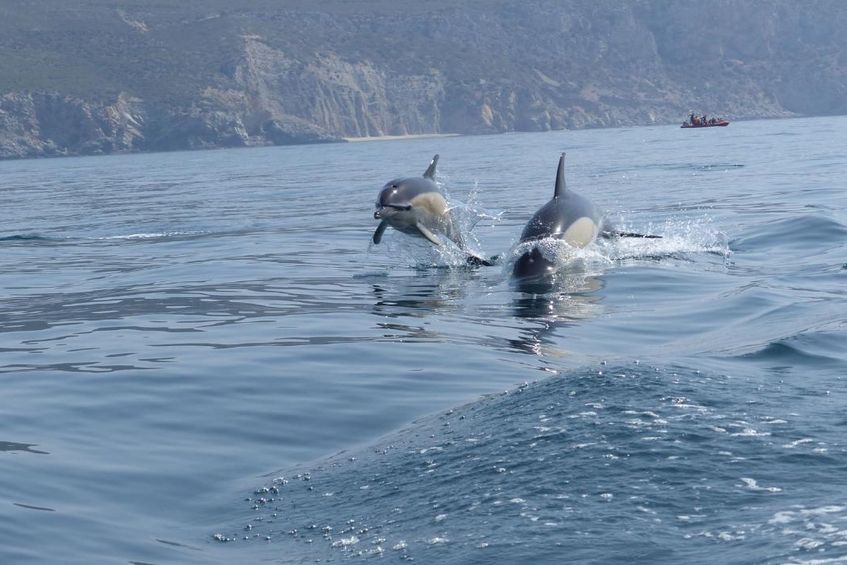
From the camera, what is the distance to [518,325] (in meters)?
13.1

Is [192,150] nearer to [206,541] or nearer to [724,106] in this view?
[724,106]

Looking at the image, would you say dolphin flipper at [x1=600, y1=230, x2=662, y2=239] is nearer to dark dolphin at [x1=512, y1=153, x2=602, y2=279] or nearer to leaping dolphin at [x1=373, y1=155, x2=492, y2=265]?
dark dolphin at [x1=512, y1=153, x2=602, y2=279]

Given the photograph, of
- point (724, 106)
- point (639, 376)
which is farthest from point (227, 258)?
point (724, 106)

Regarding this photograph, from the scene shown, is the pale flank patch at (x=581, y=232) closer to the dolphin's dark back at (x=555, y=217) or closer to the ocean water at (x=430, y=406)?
the dolphin's dark back at (x=555, y=217)

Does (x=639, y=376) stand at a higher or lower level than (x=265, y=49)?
lower

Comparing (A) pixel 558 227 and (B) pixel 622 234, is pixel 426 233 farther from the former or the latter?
(B) pixel 622 234

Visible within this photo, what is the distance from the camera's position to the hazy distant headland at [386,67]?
130 meters

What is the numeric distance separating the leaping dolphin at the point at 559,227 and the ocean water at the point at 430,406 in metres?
0.26

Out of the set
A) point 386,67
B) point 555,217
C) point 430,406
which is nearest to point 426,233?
point 555,217

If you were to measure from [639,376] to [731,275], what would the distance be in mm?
7717

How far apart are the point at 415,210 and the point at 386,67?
136777 millimetres

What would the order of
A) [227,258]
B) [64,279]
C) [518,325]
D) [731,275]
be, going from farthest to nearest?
1. [227,258]
2. [64,279]
3. [731,275]
4. [518,325]

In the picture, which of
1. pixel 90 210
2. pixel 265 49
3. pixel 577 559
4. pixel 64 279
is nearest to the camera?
pixel 577 559

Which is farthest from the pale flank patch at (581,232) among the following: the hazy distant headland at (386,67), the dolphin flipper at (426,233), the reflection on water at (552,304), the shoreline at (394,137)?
the shoreline at (394,137)
